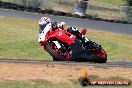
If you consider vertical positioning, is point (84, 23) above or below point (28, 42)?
below

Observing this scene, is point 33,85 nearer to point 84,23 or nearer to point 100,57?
point 100,57

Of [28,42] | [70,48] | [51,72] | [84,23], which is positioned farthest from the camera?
[84,23]

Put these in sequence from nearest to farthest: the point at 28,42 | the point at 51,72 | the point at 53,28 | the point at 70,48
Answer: the point at 51,72
the point at 70,48
the point at 53,28
the point at 28,42

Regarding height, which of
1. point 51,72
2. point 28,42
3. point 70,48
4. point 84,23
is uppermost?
point 51,72

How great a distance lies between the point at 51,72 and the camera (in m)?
12.7

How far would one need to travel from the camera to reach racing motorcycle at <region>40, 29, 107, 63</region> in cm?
1645

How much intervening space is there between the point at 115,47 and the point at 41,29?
29.1 ft

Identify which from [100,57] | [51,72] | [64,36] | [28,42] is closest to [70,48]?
[64,36]

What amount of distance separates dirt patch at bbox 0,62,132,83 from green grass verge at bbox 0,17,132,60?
23.0 ft

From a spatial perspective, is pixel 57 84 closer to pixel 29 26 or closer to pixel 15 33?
pixel 15 33

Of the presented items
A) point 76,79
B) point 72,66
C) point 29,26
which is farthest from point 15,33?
point 76,79

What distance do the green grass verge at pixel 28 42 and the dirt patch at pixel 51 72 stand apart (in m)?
7.01

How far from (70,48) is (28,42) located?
26.8ft

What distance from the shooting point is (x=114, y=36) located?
31.8 m
